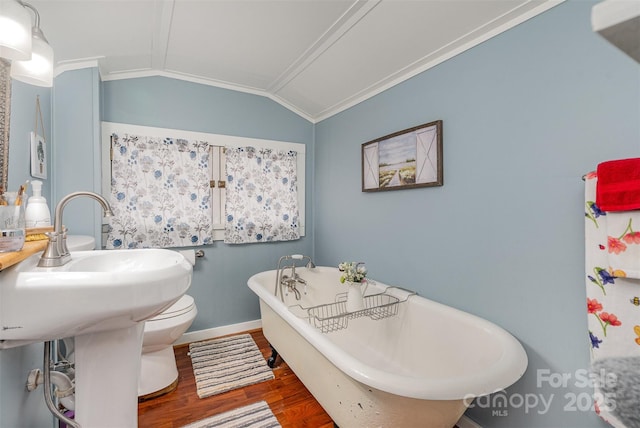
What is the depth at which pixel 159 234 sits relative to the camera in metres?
2.40

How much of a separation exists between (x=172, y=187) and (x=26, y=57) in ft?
5.11

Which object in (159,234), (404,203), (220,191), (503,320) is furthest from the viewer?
(220,191)

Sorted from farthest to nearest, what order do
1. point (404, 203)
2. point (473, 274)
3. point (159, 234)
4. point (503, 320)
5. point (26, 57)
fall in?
point (159, 234)
point (404, 203)
point (473, 274)
point (503, 320)
point (26, 57)

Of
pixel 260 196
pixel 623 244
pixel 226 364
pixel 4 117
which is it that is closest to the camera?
pixel 623 244

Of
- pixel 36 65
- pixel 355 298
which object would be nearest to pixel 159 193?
pixel 36 65

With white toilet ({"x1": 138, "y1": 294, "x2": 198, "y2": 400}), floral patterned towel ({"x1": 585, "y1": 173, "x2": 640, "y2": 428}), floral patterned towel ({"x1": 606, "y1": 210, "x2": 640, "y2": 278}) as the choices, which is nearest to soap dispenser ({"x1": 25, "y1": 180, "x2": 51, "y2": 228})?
white toilet ({"x1": 138, "y1": 294, "x2": 198, "y2": 400})

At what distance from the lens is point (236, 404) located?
1.76 metres

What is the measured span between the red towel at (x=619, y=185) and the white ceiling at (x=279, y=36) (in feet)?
2.72

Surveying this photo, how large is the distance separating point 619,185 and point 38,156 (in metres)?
2.75

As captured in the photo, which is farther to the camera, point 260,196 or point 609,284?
point 260,196

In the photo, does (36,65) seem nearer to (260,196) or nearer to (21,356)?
(21,356)

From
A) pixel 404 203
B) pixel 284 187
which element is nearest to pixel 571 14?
pixel 404 203

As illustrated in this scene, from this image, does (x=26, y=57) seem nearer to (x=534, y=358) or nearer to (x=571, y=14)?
(x=571, y=14)

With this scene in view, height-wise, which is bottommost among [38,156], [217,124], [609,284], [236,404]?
[236,404]
